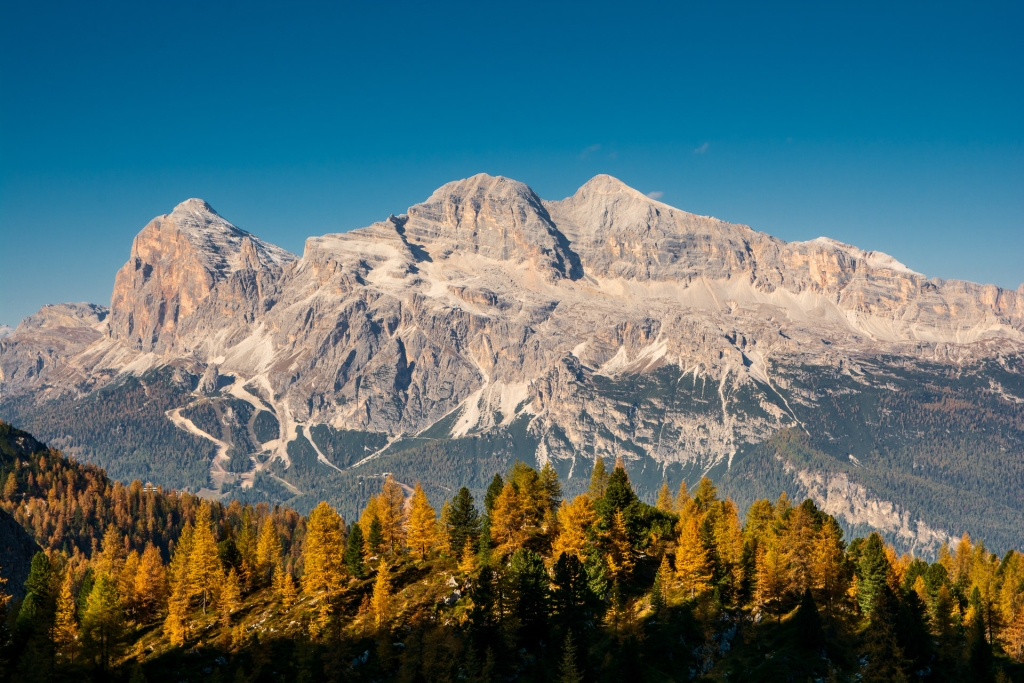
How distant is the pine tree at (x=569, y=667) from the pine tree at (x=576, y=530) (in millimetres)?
21929

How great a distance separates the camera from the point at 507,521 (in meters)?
122

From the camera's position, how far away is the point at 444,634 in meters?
106

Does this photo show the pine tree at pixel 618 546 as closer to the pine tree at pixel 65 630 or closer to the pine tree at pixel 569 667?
the pine tree at pixel 569 667

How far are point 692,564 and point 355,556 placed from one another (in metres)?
45.6

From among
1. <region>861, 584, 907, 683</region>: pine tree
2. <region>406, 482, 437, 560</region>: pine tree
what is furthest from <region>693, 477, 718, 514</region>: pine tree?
<region>861, 584, 907, 683</region>: pine tree

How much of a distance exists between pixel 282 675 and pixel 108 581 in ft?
81.7

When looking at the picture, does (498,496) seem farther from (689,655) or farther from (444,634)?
(689,655)

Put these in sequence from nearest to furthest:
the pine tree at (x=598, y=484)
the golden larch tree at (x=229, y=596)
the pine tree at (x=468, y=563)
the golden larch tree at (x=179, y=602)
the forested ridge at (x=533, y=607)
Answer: the forested ridge at (x=533, y=607) → the golden larch tree at (x=179, y=602) → the pine tree at (x=468, y=563) → the golden larch tree at (x=229, y=596) → the pine tree at (x=598, y=484)

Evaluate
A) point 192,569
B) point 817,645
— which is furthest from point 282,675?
point 817,645

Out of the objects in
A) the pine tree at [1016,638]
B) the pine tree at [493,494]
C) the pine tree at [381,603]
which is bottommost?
the pine tree at [1016,638]

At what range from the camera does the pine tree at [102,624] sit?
106625 millimetres

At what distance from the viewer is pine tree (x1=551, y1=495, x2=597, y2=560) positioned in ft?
388

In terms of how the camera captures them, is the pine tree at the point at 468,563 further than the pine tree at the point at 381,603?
Yes

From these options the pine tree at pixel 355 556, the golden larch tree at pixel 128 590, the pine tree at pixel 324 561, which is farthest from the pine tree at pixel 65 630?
the pine tree at pixel 355 556
